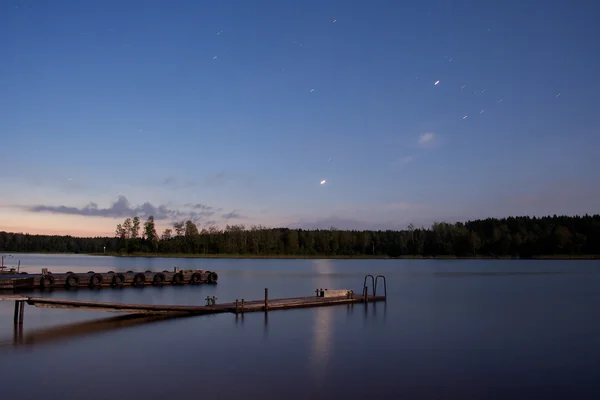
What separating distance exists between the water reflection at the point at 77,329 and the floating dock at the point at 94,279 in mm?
20576

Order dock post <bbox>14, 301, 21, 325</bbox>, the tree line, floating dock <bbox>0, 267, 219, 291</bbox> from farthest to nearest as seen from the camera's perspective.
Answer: the tree line
floating dock <bbox>0, 267, 219, 291</bbox>
dock post <bbox>14, 301, 21, 325</bbox>

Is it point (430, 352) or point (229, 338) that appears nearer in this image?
point (430, 352)

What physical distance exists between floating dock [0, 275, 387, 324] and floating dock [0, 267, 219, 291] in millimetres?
16351

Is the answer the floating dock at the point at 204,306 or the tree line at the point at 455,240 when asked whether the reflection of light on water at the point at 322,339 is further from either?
the tree line at the point at 455,240

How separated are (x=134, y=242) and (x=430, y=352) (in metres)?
171

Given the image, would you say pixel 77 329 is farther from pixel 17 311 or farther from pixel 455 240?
pixel 455 240

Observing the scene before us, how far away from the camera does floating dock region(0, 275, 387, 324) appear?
26.3m

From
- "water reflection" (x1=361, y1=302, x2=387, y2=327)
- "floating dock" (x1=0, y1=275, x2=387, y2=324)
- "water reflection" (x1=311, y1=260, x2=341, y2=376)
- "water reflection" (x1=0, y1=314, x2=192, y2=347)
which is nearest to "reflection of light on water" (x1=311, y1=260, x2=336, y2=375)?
"water reflection" (x1=311, y1=260, x2=341, y2=376)

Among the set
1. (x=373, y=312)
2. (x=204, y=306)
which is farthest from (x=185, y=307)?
(x=373, y=312)

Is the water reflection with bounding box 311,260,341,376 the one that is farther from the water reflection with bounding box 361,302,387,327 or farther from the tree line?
the tree line

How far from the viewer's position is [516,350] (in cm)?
2511

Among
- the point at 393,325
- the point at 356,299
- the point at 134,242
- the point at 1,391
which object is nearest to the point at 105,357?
the point at 1,391

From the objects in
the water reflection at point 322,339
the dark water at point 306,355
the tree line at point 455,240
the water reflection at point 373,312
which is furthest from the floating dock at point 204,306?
the tree line at point 455,240

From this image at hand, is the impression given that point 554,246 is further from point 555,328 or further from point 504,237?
point 555,328
